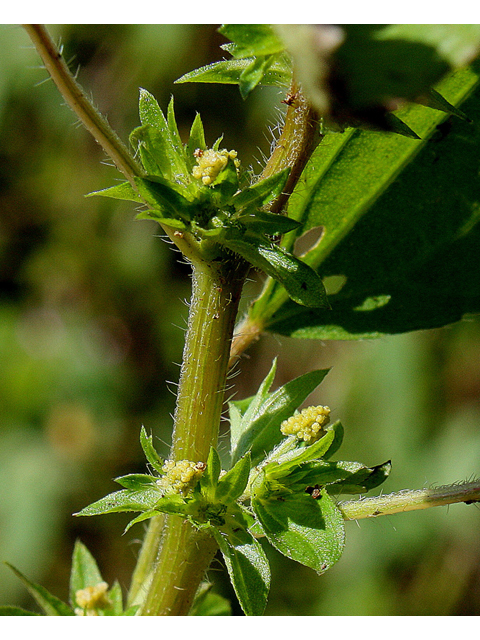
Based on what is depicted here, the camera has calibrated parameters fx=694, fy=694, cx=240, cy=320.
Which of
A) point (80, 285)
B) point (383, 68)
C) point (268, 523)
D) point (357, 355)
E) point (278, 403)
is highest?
point (383, 68)

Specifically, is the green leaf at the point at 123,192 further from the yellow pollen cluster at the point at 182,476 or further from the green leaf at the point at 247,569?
the green leaf at the point at 247,569

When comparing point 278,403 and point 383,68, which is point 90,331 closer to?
point 278,403

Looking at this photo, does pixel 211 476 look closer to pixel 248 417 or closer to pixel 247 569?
pixel 247 569

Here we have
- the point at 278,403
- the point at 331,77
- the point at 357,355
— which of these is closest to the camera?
the point at 331,77

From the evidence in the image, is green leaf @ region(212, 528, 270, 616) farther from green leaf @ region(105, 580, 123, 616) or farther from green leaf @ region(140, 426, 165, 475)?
green leaf @ region(105, 580, 123, 616)

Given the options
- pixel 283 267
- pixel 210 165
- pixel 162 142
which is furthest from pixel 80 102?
pixel 283 267

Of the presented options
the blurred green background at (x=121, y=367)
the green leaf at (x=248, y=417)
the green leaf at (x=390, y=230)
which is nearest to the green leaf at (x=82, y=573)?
the green leaf at (x=248, y=417)

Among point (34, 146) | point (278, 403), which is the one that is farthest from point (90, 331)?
point (278, 403)
